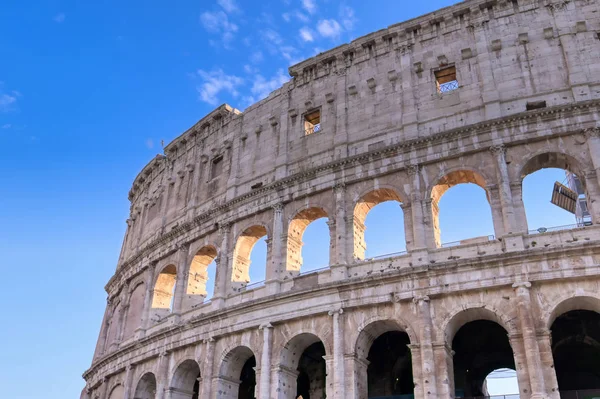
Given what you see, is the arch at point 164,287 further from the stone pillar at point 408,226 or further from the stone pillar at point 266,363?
the stone pillar at point 408,226

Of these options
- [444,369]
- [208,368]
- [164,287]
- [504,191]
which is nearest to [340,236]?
[504,191]

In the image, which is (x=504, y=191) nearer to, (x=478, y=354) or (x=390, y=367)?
(x=478, y=354)

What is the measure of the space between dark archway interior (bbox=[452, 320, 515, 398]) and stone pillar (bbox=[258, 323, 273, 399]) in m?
6.06

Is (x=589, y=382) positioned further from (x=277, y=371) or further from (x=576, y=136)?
(x=277, y=371)

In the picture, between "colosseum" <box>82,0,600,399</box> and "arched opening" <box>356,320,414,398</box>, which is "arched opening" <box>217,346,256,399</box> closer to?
"colosseum" <box>82,0,600,399</box>

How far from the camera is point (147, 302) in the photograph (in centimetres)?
2417

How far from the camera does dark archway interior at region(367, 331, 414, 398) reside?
1914 centimetres

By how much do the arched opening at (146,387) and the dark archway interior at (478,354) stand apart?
11.5 meters

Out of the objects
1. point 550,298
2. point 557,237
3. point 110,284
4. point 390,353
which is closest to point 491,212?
point 557,237

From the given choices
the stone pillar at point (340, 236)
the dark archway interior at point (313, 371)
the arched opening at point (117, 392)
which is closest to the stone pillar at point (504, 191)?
the stone pillar at point (340, 236)

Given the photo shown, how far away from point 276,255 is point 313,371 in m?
4.36

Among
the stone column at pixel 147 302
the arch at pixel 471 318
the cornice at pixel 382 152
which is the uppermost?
the cornice at pixel 382 152

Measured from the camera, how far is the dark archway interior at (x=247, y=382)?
71.3ft

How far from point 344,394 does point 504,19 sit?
13759 mm
